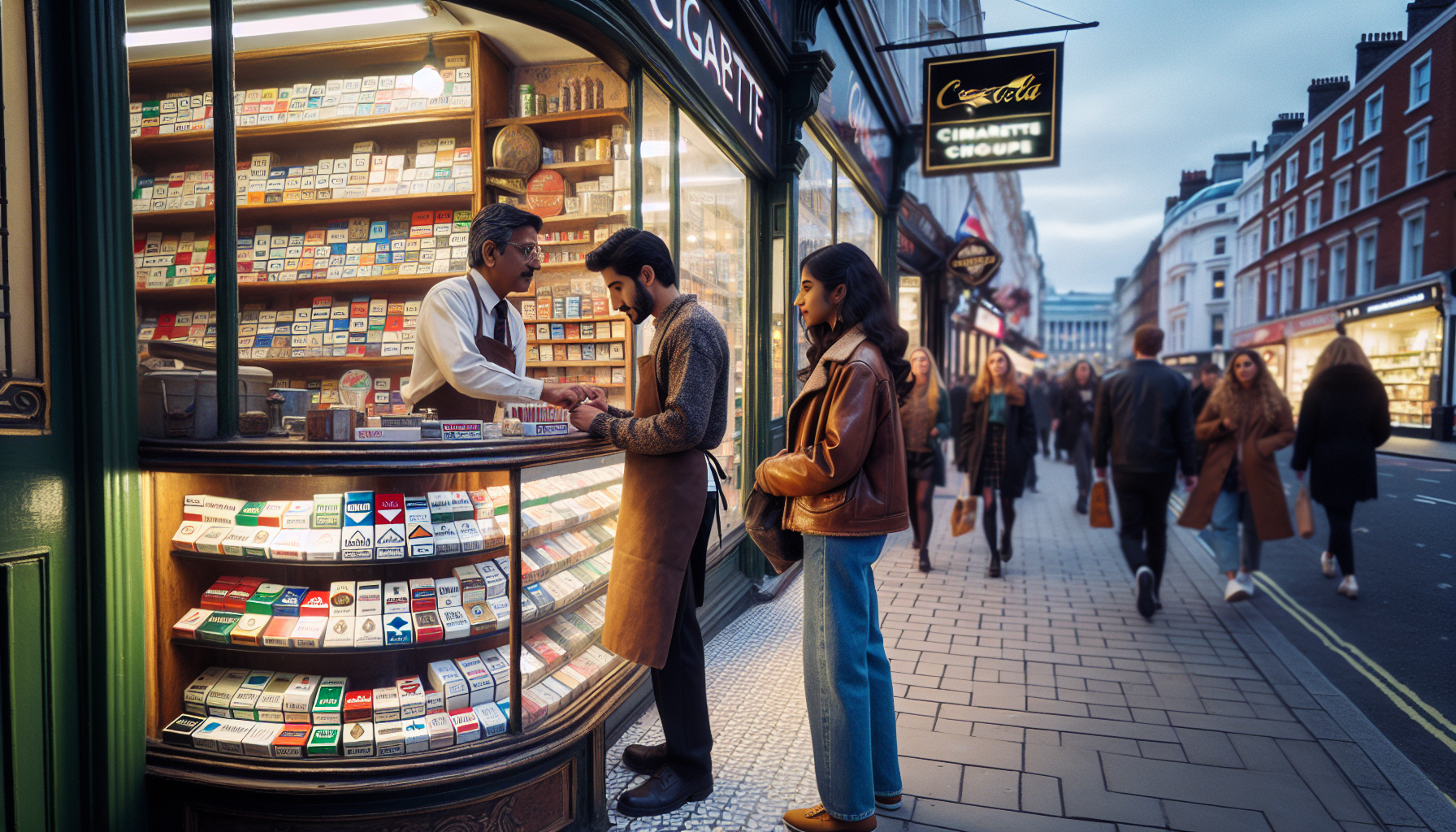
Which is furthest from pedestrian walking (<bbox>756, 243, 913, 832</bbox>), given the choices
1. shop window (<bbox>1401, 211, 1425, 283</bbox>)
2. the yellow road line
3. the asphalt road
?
shop window (<bbox>1401, 211, 1425, 283</bbox>)

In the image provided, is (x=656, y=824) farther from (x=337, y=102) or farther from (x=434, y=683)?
(x=337, y=102)

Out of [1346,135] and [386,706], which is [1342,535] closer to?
[386,706]

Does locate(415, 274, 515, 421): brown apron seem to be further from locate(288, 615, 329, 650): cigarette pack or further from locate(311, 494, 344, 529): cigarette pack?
locate(288, 615, 329, 650): cigarette pack

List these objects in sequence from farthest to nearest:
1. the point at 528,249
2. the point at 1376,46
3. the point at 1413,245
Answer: the point at 1413,245 → the point at 1376,46 → the point at 528,249

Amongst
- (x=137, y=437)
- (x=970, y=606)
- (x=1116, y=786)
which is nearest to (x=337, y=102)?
(x=137, y=437)

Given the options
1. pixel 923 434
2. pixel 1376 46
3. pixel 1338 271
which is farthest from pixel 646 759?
pixel 1338 271

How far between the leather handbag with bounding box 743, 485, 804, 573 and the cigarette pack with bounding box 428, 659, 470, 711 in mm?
1071

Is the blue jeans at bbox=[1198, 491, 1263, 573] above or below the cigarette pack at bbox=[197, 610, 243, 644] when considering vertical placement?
below

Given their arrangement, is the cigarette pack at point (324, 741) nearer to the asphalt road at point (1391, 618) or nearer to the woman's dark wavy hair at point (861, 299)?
the woman's dark wavy hair at point (861, 299)

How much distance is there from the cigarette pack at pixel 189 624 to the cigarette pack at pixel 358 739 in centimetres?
59

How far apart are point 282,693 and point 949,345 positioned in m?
14.1

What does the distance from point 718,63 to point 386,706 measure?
4.01m

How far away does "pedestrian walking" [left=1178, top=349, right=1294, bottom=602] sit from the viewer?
5316mm

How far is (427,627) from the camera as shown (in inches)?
95.5
